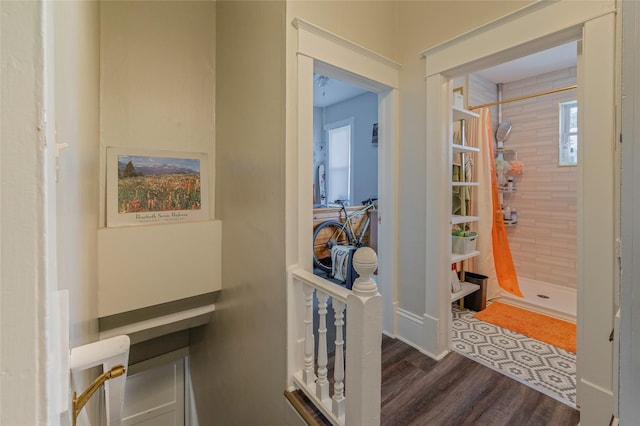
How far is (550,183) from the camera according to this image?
3.58 meters

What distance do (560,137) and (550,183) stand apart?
22.6 inches

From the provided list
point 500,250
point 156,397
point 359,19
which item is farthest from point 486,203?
point 156,397

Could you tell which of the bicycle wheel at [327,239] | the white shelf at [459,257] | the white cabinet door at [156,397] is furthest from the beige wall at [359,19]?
the white cabinet door at [156,397]

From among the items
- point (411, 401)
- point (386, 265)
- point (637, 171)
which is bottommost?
point (411, 401)

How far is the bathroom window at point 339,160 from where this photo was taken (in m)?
5.16

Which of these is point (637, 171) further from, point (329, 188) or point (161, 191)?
point (329, 188)

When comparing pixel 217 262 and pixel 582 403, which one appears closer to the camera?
pixel 582 403

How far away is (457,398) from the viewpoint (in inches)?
61.6

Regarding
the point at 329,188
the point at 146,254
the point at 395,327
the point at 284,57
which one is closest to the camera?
the point at 284,57

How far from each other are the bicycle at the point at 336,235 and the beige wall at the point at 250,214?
1830mm

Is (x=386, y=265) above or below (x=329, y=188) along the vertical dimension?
below

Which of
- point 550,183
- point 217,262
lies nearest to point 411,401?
point 217,262

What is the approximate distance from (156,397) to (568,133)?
225 inches

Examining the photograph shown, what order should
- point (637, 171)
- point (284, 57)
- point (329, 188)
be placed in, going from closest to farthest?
point (637, 171)
point (284, 57)
point (329, 188)
